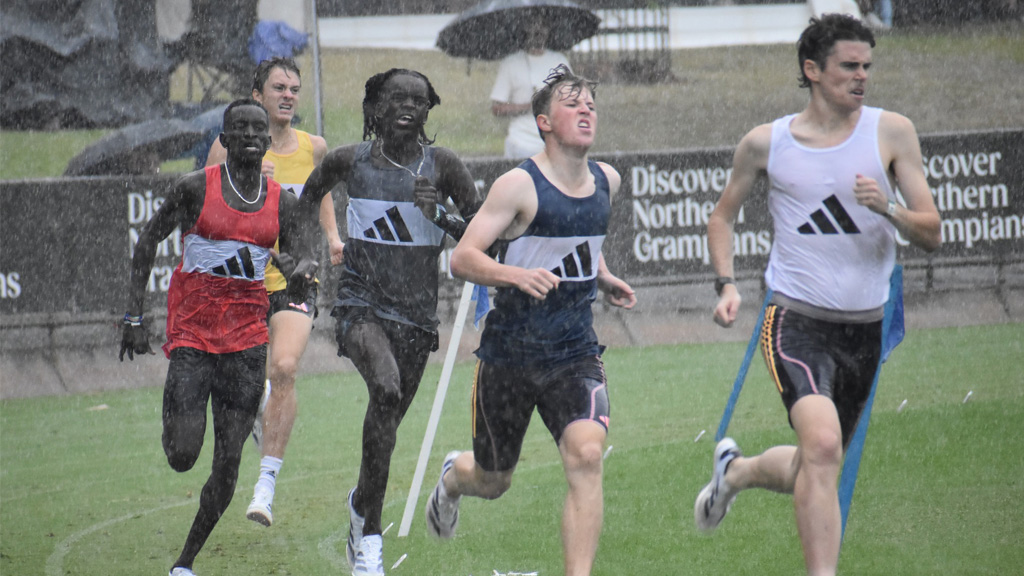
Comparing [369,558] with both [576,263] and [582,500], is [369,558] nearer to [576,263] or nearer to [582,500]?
[582,500]

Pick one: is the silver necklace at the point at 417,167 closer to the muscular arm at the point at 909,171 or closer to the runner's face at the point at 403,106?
the runner's face at the point at 403,106

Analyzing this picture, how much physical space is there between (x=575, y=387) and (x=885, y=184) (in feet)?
5.10

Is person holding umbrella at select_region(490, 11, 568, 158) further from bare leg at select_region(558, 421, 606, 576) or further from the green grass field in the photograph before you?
bare leg at select_region(558, 421, 606, 576)

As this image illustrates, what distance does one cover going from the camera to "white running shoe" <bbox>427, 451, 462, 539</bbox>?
22.0 ft

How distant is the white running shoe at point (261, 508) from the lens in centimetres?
704

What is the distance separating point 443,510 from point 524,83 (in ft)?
29.9

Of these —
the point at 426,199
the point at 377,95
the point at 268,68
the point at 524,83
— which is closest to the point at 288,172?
the point at 268,68

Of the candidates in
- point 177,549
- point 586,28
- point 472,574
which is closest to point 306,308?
point 177,549

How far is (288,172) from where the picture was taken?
8.06 meters

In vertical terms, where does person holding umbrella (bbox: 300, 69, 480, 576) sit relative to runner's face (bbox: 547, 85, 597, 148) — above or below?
below

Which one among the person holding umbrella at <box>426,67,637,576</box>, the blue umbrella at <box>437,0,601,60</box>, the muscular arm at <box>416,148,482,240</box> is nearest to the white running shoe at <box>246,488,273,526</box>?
the person holding umbrella at <box>426,67,637,576</box>

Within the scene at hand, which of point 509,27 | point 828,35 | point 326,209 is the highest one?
point 509,27

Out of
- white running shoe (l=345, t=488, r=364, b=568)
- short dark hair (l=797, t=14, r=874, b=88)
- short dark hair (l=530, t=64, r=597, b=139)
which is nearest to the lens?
short dark hair (l=797, t=14, r=874, b=88)

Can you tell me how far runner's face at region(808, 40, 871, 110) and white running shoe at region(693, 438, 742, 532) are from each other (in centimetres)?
179
